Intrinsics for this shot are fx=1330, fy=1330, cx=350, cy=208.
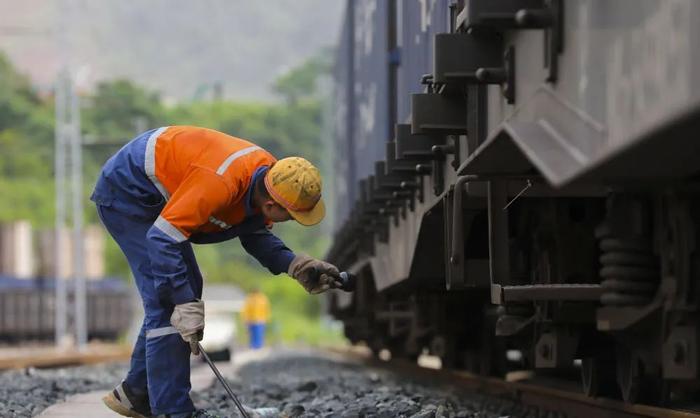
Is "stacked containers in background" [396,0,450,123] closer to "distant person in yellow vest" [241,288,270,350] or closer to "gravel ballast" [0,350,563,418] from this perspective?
"gravel ballast" [0,350,563,418]

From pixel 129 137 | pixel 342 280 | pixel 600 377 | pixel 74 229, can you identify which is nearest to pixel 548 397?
pixel 600 377

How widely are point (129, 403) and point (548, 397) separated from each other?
3.20 meters

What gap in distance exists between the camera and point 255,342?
34.9m

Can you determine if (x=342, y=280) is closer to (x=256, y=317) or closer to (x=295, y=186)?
(x=295, y=186)

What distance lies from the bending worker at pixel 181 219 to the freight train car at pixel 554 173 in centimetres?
79

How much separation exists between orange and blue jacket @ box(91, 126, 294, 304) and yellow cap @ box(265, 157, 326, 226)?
0.53 ft

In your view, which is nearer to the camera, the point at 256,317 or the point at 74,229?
the point at 74,229

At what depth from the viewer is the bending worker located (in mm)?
5734

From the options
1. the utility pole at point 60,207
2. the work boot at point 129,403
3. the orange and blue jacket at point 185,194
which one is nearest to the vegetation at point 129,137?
the utility pole at point 60,207

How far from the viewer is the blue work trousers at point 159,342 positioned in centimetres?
599

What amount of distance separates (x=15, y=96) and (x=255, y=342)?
66.5 m

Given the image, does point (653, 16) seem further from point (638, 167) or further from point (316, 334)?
point (316, 334)

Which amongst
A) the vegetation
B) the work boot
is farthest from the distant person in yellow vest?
the work boot

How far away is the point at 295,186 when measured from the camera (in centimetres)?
577
